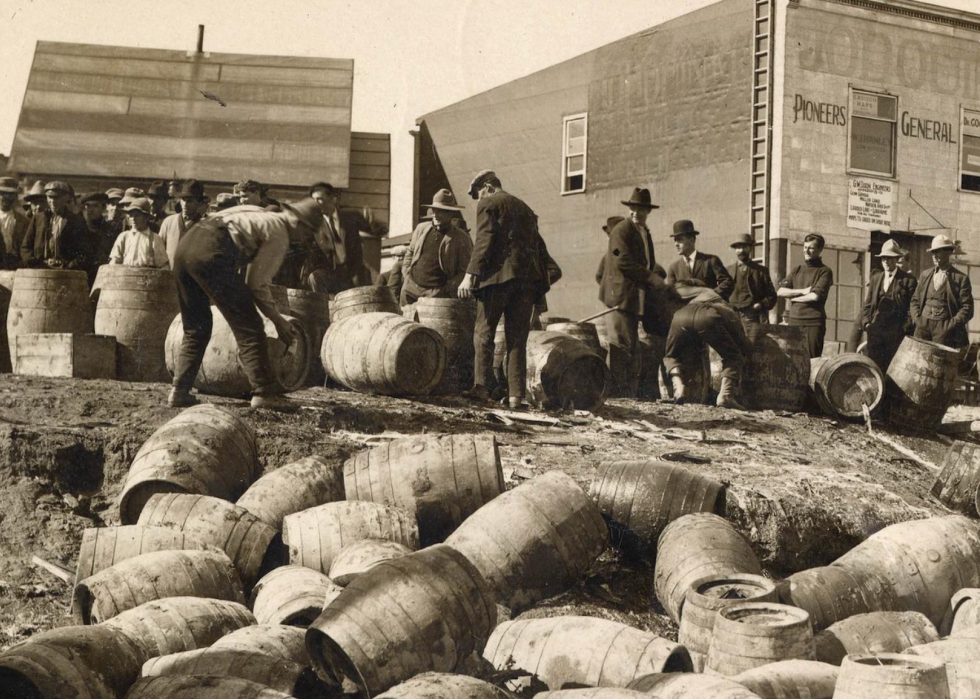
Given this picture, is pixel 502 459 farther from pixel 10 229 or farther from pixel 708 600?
pixel 10 229

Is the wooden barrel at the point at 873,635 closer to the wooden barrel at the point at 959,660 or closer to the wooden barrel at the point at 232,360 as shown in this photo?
the wooden barrel at the point at 959,660

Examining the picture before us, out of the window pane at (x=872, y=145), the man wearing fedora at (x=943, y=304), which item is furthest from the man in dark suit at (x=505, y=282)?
the window pane at (x=872, y=145)

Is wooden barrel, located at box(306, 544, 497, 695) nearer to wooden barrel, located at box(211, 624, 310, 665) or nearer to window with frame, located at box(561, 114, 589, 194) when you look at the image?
wooden barrel, located at box(211, 624, 310, 665)

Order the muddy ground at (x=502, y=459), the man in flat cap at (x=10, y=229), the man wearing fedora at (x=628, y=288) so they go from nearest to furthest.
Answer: the muddy ground at (x=502, y=459) < the man wearing fedora at (x=628, y=288) < the man in flat cap at (x=10, y=229)

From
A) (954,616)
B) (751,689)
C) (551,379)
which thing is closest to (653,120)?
(551,379)

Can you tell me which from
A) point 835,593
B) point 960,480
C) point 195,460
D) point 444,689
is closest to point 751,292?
point 960,480

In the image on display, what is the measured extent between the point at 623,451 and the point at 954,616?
9.43ft

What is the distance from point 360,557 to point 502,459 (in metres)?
2.36

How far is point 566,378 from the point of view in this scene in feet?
33.3

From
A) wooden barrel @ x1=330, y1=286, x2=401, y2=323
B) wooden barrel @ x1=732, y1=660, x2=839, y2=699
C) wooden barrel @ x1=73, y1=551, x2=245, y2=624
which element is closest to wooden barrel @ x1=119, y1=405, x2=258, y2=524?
wooden barrel @ x1=73, y1=551, x2=245, y2=624

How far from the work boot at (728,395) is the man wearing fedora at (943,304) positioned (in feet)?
7.63

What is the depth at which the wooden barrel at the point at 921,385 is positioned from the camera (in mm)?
11086

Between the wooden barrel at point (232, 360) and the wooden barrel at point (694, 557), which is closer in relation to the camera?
the wooden barrel at point (694, 557)

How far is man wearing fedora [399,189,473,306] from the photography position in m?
11.4
